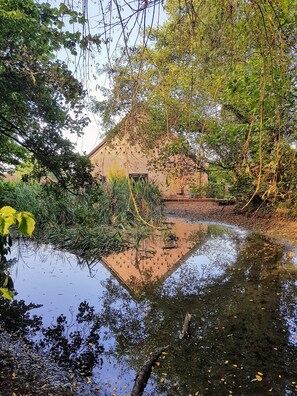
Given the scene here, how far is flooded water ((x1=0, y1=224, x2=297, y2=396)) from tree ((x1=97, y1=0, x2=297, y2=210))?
58.1 inches

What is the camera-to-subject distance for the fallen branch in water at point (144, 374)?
2254 mm

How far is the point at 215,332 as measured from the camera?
3.20 m

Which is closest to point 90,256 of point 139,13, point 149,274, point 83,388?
point 149,274

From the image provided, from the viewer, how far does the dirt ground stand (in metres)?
7.56

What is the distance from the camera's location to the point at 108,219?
27.1 ft

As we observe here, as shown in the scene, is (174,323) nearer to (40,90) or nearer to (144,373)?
(144,373)

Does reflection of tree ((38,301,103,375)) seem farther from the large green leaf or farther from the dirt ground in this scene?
the dirt ground

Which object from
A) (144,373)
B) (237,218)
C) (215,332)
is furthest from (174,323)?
(237,218)

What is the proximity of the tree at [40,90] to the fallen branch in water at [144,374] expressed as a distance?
2.58 meters

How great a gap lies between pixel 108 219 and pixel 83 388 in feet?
19.7

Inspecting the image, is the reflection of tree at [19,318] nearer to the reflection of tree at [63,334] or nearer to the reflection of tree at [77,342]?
the reflection of tree at [63,334]

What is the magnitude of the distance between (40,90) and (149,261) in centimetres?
366

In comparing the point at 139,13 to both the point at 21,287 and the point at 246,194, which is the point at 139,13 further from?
the point at 246,194

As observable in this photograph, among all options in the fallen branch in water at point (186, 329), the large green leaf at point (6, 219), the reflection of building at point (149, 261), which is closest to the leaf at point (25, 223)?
the large green leaf at point (6, 219)
